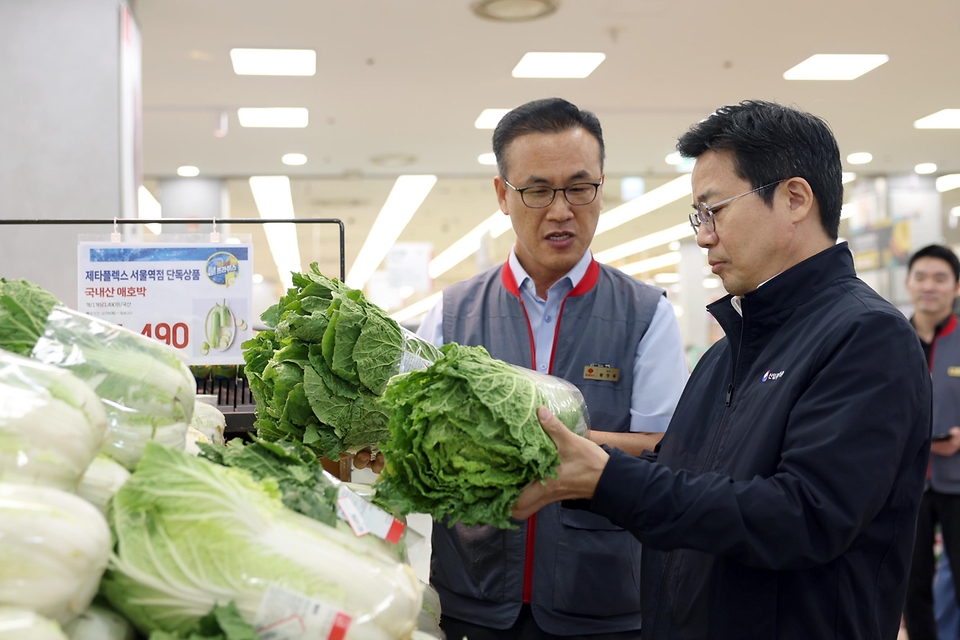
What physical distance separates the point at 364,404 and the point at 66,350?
0.59m

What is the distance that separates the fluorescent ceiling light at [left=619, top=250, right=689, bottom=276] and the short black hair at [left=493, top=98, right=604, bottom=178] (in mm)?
15925

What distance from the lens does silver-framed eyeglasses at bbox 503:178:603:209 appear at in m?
2.25

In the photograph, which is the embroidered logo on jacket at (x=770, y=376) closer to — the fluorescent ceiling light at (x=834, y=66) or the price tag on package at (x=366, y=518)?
the price tag on package at (x=366, y=518)

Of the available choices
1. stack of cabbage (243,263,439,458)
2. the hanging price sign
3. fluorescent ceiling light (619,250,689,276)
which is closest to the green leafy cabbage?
stack of cabbage (243,263,439,458)

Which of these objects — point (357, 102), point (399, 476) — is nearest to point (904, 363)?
point (399, 476)

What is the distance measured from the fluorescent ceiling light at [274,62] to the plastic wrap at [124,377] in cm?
635

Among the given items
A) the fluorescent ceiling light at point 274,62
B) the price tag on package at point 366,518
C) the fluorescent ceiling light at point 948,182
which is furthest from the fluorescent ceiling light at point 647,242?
the price tag on package at point 366,518

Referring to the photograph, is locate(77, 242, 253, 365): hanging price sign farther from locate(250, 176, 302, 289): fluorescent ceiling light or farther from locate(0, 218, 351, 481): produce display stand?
locate(250, 176, 302, 289): fluorescent ceiling light

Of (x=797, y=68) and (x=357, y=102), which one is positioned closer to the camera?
(x=797, y=68)

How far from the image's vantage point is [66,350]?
117cm

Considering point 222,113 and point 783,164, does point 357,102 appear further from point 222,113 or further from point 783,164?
point 783,164

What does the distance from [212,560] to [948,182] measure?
44.8 feet

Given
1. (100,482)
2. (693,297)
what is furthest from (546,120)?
(693,297)

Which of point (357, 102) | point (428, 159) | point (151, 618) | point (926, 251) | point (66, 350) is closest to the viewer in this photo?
point (151, 618)
